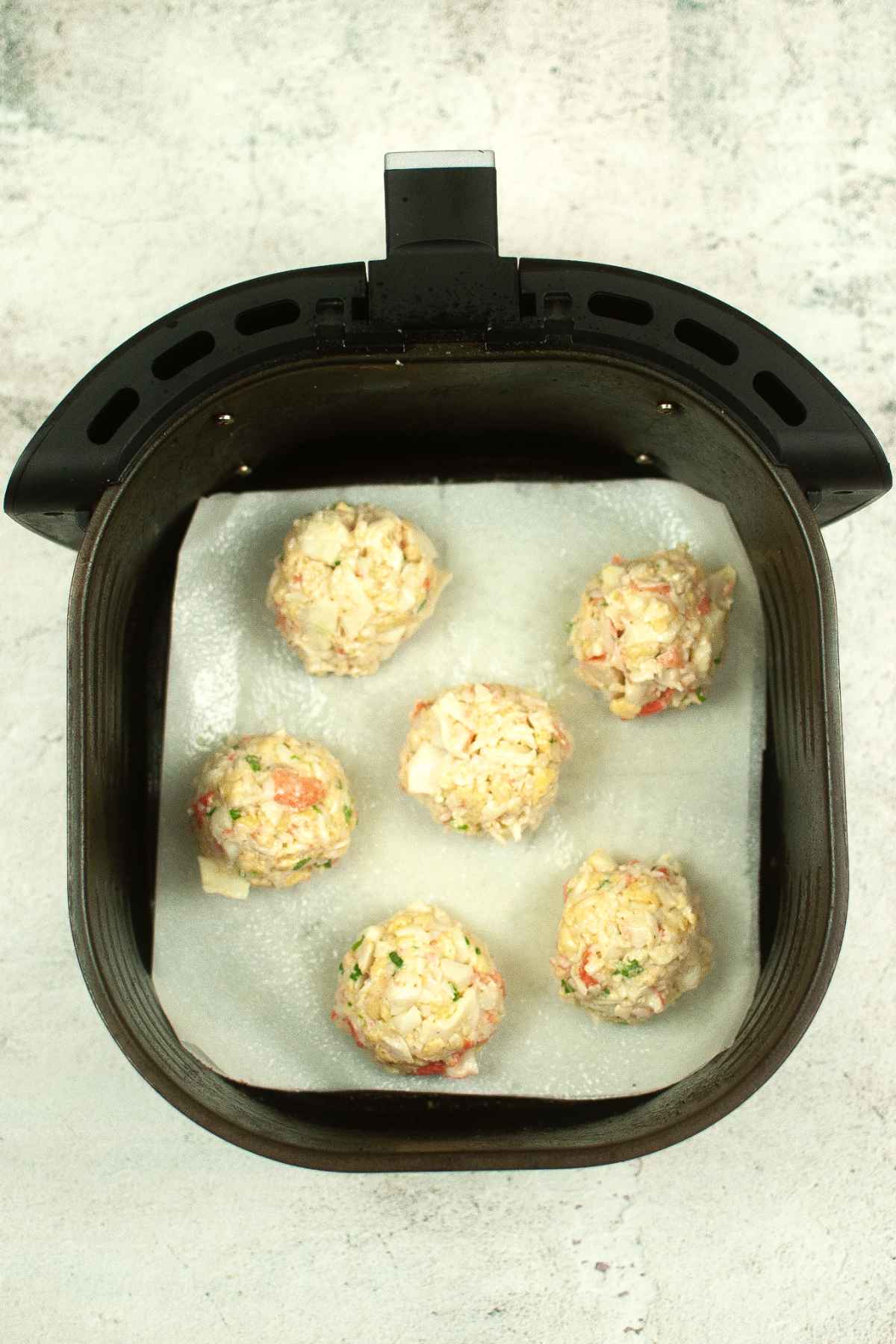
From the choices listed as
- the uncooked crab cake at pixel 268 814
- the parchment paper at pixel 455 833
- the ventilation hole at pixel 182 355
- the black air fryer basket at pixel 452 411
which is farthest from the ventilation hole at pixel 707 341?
the uncooked crab cake at pixel 268 814

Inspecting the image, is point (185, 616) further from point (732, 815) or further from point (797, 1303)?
point (797, 1303)

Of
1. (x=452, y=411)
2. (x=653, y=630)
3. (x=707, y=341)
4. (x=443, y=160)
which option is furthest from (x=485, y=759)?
(x=443, y=160)

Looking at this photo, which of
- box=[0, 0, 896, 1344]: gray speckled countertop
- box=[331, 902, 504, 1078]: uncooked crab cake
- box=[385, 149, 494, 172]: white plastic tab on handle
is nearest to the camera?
box=[385, 149, 494, 172]: white plastic tab on handle

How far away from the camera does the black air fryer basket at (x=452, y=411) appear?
1.22 metres

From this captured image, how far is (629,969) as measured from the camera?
4.51 feet

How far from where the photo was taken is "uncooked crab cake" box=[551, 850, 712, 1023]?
138 cm

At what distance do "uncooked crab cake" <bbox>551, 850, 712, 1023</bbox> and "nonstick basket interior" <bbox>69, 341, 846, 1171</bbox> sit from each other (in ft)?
0.28

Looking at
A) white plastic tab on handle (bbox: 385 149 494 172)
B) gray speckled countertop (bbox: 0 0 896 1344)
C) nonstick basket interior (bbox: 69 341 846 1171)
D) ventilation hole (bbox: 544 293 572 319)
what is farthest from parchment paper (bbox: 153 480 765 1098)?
white plastic tab on handle (bbox: 385 149 494 172)

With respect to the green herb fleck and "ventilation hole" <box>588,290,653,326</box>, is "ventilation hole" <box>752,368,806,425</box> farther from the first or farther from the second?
the green herb fleck

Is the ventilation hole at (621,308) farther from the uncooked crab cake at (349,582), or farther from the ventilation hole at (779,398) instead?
the uncooked crab cake at (349,582)

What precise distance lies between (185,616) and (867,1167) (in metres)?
1.02

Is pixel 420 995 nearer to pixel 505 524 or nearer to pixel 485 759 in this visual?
pixel 485 759

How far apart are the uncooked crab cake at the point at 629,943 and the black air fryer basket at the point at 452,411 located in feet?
0.28

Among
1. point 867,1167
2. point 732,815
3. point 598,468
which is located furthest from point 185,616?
point 867,1167
